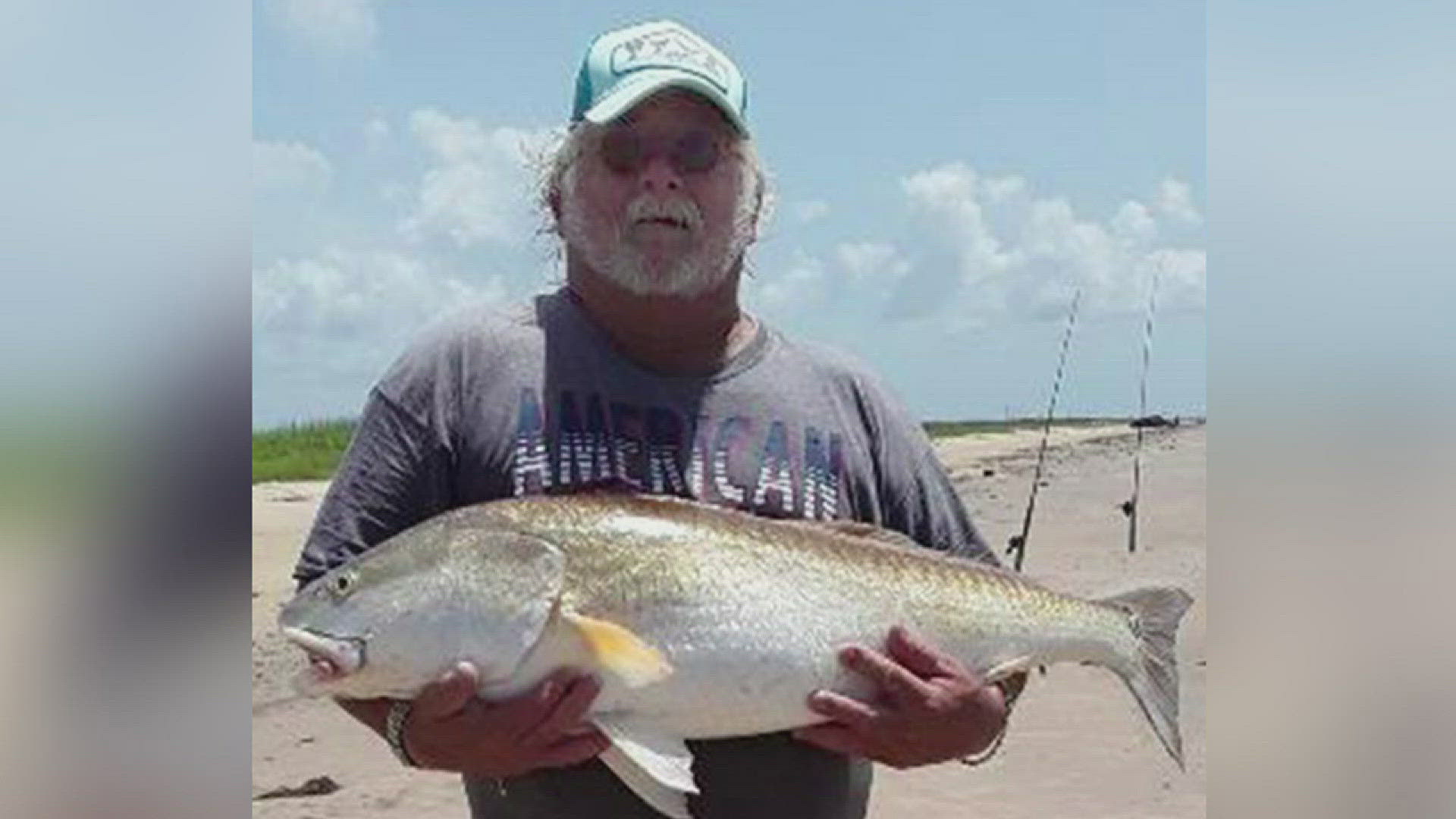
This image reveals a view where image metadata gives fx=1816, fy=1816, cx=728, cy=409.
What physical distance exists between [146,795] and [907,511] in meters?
1.93

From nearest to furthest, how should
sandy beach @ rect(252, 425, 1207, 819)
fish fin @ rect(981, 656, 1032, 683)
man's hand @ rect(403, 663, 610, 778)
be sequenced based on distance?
man's hand @ rect(403, 663, 610, 778) < fish fin @ rect(981, 656, 1032, 683) < sandy beach @ rect(252, 425, 1207, 819)

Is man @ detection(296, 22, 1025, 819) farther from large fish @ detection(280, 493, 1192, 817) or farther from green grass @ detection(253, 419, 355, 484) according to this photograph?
green grass @ detection(253, 419, 355, 484)

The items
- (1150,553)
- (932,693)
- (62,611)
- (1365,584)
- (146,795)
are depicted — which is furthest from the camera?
(1150,553)

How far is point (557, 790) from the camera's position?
338 cm

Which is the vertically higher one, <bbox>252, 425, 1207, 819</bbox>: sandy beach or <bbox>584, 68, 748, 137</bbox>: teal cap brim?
<bbox>584, 68, 748, 137</bbox>: teal cap brim

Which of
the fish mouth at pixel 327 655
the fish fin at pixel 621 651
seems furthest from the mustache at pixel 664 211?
the fish mouth at pixel 327 655

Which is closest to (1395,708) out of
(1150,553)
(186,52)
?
(186,52)

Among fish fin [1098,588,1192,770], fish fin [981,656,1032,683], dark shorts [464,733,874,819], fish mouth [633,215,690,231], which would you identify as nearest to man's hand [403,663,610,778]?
dark shorts [464,733,874,819]

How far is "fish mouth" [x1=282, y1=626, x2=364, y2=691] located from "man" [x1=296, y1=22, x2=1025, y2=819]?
6.8 inches

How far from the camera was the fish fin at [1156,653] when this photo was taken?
12.3 feet

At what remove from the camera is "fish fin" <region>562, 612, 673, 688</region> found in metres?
3.02

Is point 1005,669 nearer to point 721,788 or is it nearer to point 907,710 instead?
point 907,710

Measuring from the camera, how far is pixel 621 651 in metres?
3.05

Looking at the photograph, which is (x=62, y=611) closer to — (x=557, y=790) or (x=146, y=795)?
(x=146, y=795)
